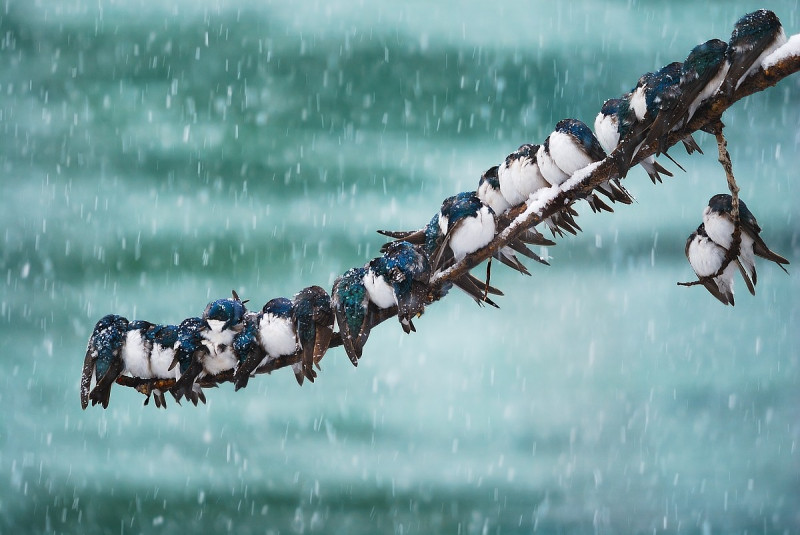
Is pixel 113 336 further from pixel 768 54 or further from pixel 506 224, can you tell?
pixel 768 54

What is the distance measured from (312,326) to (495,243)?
1.90ft

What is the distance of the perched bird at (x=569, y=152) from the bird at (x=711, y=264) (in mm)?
364

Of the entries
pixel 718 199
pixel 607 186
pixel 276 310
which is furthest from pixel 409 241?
pixel 718 199

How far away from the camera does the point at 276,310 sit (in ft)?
7.59

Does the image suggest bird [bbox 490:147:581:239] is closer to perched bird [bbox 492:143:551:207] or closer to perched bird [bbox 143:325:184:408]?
perched bird [bbox 492:143:551:207]

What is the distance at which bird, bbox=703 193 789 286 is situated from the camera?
222cm

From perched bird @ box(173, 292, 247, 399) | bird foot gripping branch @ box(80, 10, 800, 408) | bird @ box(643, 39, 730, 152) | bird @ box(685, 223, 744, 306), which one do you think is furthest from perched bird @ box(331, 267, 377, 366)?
bird @ box(685, 223, 744, 306)

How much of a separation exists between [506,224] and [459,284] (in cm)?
22

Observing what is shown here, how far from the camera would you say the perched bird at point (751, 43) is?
1763 mm

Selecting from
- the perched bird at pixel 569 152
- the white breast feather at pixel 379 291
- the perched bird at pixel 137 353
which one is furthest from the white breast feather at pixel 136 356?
the perched bird at pixel 569 152

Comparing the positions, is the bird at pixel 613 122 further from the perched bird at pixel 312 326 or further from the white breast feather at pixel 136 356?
the white breast feather at pixel 136 356

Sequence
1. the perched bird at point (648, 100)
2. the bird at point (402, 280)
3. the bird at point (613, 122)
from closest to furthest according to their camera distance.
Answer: the perched bird at point (648, 100)
the bird at point (613, 122)
the bird at point (402, 280)

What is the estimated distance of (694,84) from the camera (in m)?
1.84

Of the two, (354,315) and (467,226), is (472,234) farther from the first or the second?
(354,315)
